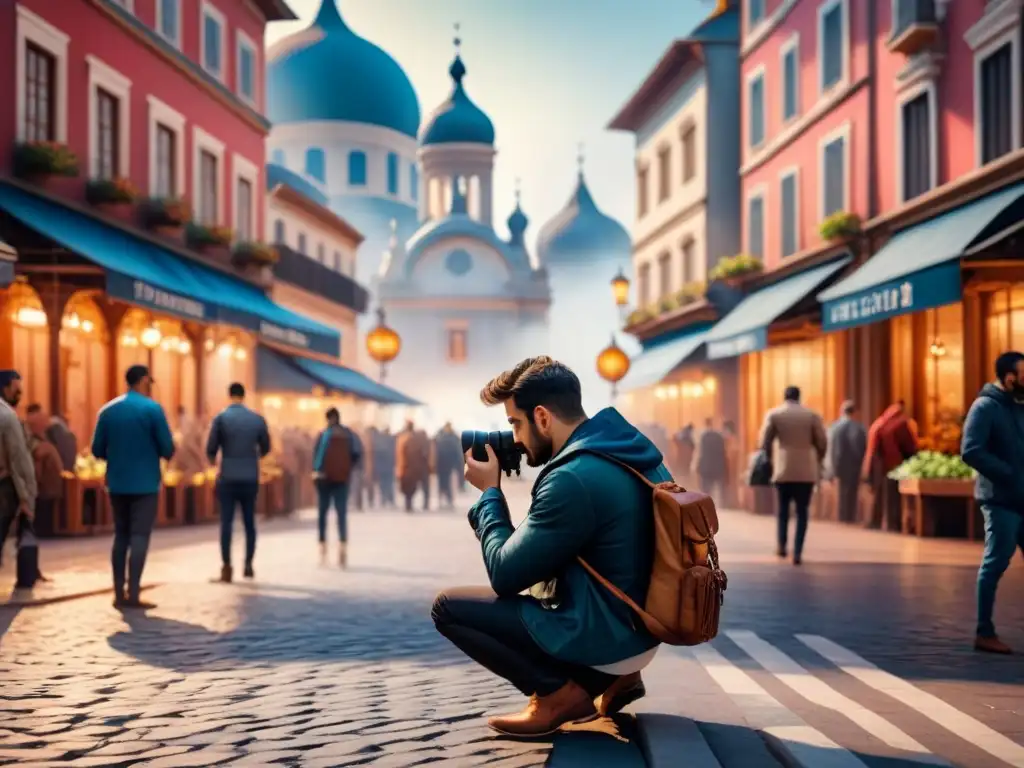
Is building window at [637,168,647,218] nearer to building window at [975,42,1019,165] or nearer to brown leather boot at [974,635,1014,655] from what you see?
building window at [975,42,1019,165]

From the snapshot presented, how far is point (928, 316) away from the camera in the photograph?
2266 cm

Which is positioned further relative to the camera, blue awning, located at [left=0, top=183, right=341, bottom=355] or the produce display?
blue awning, located at [left=0, top=183, right=341, bottom=355]

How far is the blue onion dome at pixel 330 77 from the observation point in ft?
236

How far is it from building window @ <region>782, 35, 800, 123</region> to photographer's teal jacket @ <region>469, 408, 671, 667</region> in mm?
25084

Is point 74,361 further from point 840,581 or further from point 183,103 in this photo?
point 840,581

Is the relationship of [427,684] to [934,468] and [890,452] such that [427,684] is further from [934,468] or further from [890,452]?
[890,452]

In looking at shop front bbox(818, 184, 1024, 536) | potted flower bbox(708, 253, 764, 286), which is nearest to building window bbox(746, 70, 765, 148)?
potted flower bbox(708, 253, 764, 286)

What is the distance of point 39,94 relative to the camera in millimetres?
21703

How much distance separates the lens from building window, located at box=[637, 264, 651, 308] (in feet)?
146

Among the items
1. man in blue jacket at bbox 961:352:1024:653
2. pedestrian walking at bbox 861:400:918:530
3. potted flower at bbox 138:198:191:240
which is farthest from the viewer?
potted flower at bbox 138:198:191:240


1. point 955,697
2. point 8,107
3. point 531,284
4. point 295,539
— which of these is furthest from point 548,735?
point 531,284

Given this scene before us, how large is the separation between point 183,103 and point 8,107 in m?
8.57

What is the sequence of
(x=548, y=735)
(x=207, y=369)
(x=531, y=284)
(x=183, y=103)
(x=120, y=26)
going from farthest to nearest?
1. (x=531, y=284)
2. (x=207, y=369)
3. (x=183, y=103)
4. (x=120, y=26)
5. (x=548, y=735)

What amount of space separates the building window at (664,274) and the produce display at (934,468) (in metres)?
21.0
